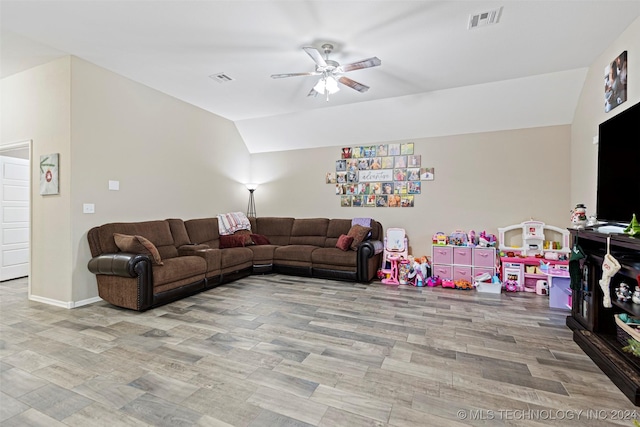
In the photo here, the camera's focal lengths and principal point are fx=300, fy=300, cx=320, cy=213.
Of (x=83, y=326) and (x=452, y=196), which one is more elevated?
(x=452, y=196)

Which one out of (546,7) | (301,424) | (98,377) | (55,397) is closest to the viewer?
(301,424)

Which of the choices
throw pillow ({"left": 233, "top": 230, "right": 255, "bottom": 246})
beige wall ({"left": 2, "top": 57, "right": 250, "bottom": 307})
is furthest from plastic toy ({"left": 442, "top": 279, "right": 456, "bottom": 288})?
beige wall ({"left": 2, "top": 57, "right": 250, "bottom": 307})

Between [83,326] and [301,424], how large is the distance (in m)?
2.62

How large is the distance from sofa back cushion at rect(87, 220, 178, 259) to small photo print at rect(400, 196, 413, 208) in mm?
3816

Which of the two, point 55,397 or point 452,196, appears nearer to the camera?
point 55,397

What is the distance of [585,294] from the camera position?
8.81ft

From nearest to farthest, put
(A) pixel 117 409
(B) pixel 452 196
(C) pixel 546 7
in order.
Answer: (A) pixel 117 409 → (C) pixel 546 7 → (B) pixel 452 196

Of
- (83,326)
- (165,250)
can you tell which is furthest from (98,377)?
(165,250)

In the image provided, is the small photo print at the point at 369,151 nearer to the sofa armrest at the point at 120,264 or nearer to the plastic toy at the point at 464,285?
the plastic toy at the point at 464,285

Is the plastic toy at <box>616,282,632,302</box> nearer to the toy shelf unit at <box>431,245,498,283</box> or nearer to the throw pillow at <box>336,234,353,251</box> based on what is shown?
the toy shelf unit at <box>431,245,498,283</box>

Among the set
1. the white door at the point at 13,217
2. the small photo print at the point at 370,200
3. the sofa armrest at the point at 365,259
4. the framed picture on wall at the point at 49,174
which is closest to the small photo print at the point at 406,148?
the small photo print at the point at 370,200

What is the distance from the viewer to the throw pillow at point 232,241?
5.34 m

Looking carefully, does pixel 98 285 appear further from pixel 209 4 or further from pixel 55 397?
pixel 209 4

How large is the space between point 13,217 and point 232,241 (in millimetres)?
3490
